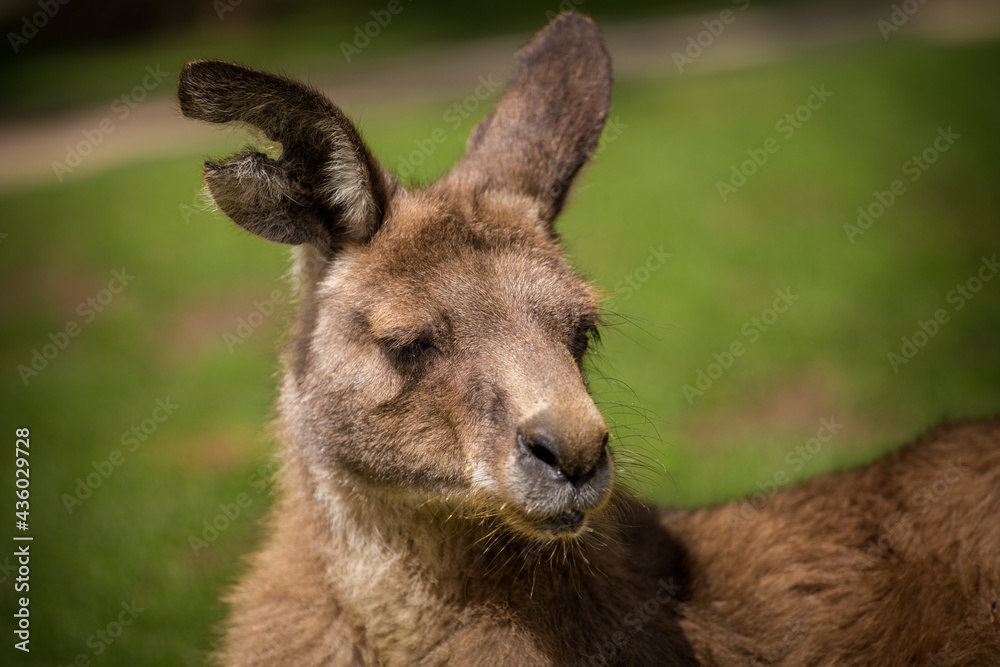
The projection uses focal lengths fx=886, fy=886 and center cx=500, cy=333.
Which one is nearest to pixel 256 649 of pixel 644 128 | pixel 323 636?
pixel 323 636

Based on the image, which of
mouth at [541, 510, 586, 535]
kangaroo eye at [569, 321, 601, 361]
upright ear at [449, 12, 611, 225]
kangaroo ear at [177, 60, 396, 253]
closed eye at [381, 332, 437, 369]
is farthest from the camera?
upright ear at [449, 12, 611, 225]

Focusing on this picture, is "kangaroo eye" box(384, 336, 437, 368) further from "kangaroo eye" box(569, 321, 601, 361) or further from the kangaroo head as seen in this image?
"kangaroo eye" box(569, 321, 601, 361)

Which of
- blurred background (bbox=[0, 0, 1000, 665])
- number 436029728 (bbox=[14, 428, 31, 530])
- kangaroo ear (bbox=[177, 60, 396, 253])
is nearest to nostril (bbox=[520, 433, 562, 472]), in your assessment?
blurred background (bbox=[0, 0, 1000, 665])

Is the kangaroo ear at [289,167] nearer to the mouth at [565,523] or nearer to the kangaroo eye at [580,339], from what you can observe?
the kangaroo eye at [580,339]

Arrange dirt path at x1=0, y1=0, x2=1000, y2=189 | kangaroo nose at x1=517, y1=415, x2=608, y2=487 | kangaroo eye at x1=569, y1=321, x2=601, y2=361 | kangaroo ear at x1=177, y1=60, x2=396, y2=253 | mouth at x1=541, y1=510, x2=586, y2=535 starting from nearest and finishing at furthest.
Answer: kangaroo nose at x1=517, y1=415, x2=608, y2=487 → mouth at x1=541, y1=510, x2=586, y2=535 → kangaroo ear at x1=177, y1=60, x2=396, y2=253 → kangaroo eye at x1=569, y1=321, x2=601, y2=361 → dirt path at x1=0, y1=0, x2=1000, y2=189

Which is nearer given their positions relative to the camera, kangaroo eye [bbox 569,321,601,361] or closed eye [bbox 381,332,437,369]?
closed eye [bbox 381,332,437,369]

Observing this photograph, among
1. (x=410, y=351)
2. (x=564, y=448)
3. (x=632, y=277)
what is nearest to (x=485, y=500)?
(x=564, y=448)

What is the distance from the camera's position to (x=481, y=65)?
1906 cm

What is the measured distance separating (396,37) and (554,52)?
63.3 feet

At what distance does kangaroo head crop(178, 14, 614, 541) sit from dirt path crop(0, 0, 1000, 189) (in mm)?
13331

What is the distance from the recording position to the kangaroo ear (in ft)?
10.5

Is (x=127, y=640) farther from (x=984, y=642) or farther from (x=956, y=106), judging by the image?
(x=956, y=106)

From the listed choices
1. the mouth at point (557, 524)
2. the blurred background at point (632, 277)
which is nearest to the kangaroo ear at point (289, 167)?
the blurred background at point (632, 277)

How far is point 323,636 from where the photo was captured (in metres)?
3.51
